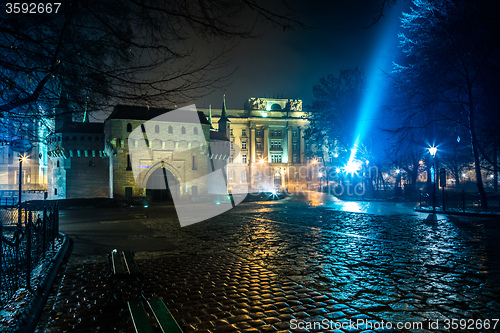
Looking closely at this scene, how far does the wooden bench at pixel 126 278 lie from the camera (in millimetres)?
4879

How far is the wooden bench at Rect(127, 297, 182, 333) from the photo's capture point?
340 cm

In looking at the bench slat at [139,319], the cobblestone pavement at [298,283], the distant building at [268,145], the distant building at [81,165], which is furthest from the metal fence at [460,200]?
the distant building at [268,145]

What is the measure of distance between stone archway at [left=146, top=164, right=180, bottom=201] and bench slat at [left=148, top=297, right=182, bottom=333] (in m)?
40.9

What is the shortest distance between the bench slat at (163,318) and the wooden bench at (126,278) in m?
0.91

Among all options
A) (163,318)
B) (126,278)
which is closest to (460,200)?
(126,278)

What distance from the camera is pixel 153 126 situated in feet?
146

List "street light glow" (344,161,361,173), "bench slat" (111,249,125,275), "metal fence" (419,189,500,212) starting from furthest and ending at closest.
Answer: "street light glow" (344,161,361,173)
"metal fence" (419,189,500,212)
"bench slat" (111,249,125,275)

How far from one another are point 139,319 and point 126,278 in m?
1.34

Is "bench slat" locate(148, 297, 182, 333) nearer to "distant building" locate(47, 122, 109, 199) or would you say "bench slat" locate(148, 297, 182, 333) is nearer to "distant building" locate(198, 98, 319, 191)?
"distant building" locate(47, 122, 109, 199)

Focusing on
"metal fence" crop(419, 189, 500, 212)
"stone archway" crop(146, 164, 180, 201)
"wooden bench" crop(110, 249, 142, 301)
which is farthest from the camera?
"stone archway" crop(146, 164, 180, 201)

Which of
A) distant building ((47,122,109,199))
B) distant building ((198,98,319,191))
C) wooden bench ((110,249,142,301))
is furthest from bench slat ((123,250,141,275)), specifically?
distant building ((198,98,319,191))

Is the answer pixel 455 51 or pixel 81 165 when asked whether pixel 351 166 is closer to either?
pixel 455 51

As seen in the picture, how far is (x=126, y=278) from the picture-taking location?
4863 millimetres

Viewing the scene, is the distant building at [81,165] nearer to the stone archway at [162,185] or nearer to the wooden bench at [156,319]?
the stone archway at [162,185]
